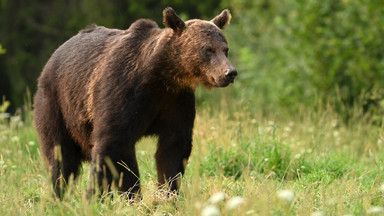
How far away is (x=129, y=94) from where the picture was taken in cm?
548

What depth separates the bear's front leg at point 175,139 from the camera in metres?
5.68

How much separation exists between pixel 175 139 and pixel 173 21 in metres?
1.07

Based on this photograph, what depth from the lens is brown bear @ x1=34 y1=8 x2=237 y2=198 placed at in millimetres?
5441

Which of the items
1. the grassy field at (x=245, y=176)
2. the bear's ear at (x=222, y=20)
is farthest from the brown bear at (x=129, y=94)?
the grassy field at (x=245, y=176)

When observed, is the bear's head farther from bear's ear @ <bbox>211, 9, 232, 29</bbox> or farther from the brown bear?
bear's ear @ <bbox>211, 9, 232, 29</bbox>

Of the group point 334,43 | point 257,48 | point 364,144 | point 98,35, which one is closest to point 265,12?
point 257,48

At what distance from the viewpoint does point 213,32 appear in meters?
5.50

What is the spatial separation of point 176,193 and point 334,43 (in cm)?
646

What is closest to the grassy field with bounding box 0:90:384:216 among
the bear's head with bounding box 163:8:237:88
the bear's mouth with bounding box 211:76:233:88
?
the bear's mouth with bounding box 211:76:233:88

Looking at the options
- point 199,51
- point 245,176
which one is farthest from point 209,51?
point 245,176

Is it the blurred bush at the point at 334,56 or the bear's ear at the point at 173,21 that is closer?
the bear's ear at the point at 173,21

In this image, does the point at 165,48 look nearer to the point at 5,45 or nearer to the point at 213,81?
the point at 213,81

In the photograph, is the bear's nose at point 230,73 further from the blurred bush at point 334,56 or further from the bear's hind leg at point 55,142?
the blurred bush at point 334,56

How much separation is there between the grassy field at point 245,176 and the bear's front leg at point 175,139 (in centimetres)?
17
